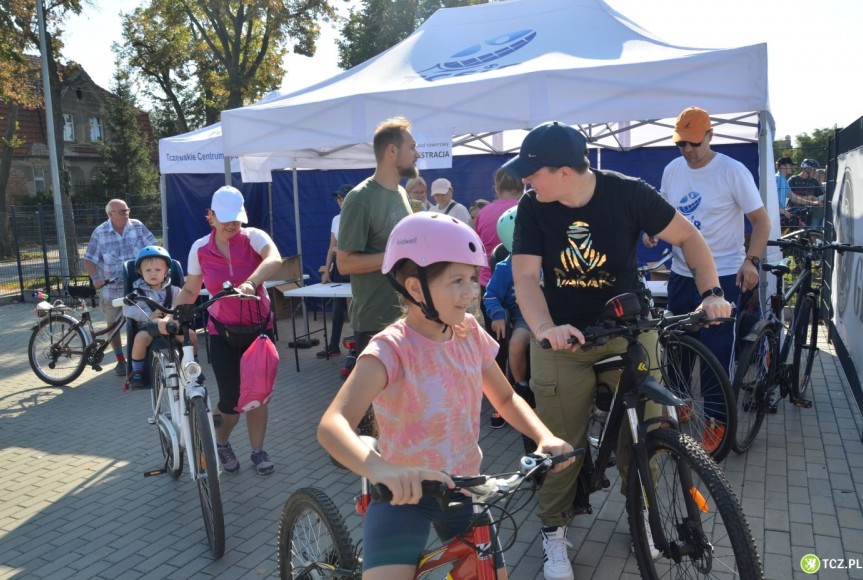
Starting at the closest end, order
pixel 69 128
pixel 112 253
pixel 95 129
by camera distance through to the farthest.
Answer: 1. pixel 112 253
2. pixel 69 128
3. pixel 95 129

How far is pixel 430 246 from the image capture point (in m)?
1.95

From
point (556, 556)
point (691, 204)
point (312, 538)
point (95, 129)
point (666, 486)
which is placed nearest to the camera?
point (312, 538)

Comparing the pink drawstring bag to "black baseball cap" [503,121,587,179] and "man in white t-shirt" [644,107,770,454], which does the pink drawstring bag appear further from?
"man in white t-shirt" [644,107,770,454]

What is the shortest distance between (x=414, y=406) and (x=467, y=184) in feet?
30.8

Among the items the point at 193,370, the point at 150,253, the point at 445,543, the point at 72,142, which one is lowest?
the point at 445,543

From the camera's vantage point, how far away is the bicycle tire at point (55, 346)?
313 inches

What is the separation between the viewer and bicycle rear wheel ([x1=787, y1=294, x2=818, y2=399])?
17.6 ft

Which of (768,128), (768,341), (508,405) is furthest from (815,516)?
(768,128)

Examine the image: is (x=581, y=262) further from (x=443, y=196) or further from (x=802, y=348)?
(x=443, y=196)

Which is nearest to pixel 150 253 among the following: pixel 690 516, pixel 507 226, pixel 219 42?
pixel 507 226

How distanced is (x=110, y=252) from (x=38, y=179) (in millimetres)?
36668

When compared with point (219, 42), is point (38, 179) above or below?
below

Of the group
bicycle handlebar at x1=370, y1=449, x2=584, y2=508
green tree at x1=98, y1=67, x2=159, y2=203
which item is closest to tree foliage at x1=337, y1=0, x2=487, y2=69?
green tree at x1=98, y1=67, x2=159, y2=203

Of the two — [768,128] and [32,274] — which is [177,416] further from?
[32,274]
